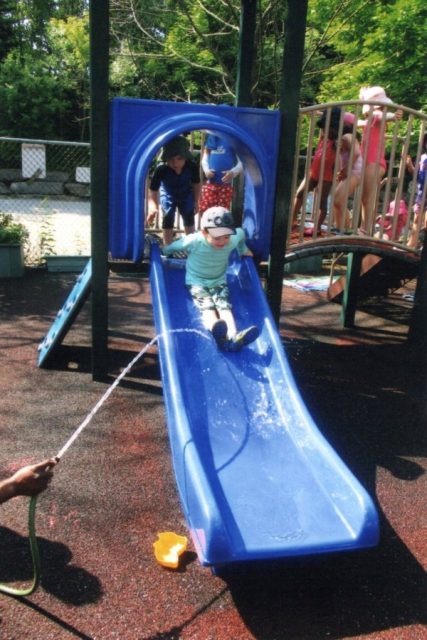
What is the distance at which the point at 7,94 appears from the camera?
19.3 metres

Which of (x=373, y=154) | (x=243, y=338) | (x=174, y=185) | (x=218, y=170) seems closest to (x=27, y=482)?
(x=243, y=338)

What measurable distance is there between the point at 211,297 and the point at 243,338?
708mm

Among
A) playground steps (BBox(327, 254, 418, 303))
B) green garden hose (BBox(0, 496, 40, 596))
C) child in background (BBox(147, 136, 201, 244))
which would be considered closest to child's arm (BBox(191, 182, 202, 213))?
child in background (BBox(147, 136, 201, 244))

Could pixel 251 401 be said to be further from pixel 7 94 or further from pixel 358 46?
pixel 7 94

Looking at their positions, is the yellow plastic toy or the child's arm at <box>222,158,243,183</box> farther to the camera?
the child's arm at <box>222,158,243,183</box>

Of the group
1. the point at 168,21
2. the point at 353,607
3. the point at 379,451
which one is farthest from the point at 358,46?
the point at 353,607

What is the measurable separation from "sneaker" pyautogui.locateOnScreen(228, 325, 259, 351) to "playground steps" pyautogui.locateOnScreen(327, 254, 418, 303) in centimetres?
320

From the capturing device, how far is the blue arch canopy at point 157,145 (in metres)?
4.98

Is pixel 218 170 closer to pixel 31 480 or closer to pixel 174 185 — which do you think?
pixel 174 185

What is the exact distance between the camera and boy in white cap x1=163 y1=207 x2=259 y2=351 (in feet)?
16.7

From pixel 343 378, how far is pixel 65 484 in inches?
127

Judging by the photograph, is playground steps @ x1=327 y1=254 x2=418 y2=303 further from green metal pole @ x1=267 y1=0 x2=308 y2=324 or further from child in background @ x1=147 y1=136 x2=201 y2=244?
child in background @ x1=147 y1=136 x2=201 y2=244

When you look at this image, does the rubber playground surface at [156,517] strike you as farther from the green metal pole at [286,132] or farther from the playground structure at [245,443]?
the green metal pole at [286,132]

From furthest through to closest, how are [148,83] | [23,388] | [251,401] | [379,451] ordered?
[148,83]
[23,388]
[379,451]
[251,401]
